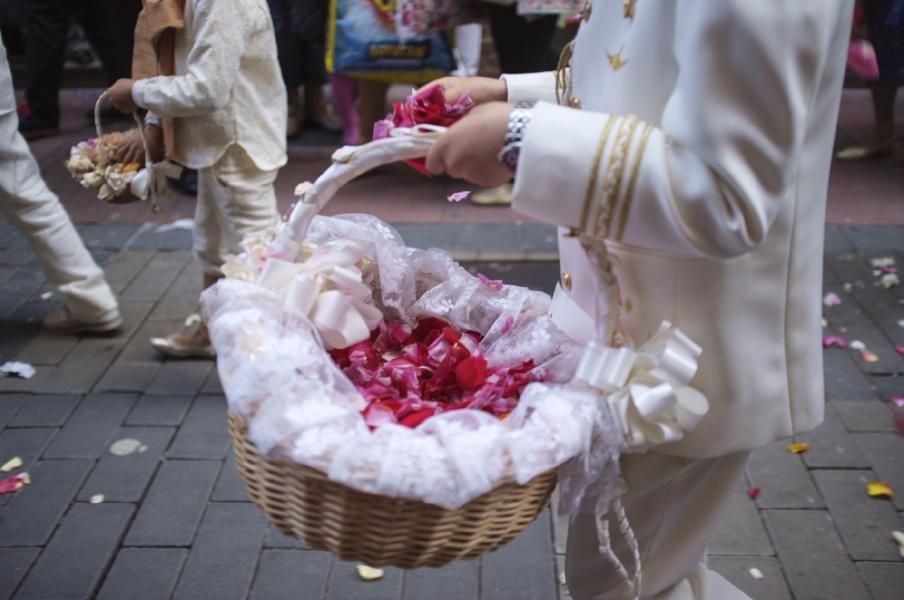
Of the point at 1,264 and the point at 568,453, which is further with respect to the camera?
the point at 1,264

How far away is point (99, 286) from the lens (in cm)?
353

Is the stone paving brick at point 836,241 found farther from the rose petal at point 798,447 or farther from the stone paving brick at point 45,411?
the stone paving brick at point 45,411

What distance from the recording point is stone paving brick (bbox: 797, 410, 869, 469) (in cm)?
280

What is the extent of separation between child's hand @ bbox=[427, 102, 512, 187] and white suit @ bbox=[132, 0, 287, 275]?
1.63 metres

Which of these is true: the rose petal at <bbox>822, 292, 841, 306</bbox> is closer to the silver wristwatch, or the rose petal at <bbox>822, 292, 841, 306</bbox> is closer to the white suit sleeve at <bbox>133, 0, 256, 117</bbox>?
the white suit sleeve at <bbox>133, 0, 256, 117</bbox>

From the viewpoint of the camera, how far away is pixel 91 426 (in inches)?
118

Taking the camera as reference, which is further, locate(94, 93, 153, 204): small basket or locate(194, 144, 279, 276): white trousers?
locate(194, 144, 279, 276): white trousers

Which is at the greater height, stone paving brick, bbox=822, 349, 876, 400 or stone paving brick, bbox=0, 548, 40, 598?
stone paving brick, bbox=822, 349, 876, 400

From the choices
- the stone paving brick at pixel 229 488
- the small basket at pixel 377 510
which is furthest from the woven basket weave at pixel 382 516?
the stone paving brick at pixel 229 488

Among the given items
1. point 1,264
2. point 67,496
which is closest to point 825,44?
point 67,496

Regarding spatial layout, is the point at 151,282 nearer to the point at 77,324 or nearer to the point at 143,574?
the point at 77,324

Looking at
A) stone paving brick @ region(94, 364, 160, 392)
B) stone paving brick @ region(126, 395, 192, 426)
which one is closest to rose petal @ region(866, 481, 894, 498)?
stone paving brick @ region(126, 395, 192, 426)

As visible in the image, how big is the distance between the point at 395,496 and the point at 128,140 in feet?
6.18

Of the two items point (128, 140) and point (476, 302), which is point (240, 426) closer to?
point (476, 302)
